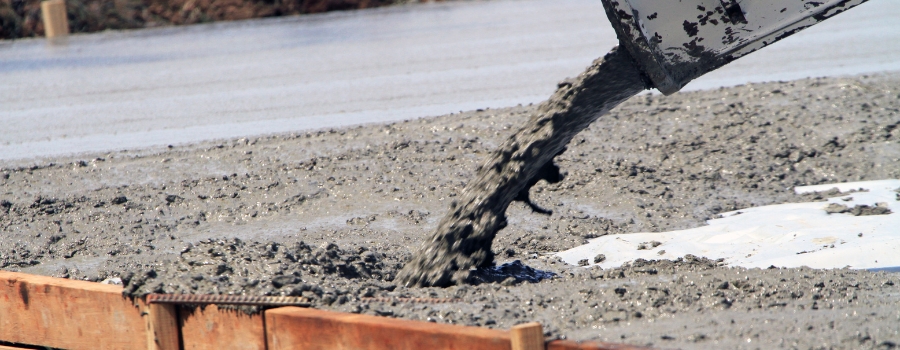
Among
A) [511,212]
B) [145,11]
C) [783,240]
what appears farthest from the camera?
[145,11]

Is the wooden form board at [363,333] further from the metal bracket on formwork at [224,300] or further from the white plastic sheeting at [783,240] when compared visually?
the white plastic sheeting at [783,240]

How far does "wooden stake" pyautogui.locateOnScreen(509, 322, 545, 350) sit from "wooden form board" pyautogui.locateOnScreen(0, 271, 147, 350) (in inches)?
68.7

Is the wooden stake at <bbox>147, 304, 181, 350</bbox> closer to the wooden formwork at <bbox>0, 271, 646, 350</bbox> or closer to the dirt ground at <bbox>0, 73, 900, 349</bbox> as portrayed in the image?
the wooden formwork at <bbox>0, 271, 646, 350</bbox>

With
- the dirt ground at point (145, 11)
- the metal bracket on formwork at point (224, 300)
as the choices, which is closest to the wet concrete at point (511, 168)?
the metal bracket on formwork at point (224, 300)

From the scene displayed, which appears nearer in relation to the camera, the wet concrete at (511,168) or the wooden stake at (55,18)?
the wet concrete at (511,168)

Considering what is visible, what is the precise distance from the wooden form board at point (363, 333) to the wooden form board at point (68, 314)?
745mm

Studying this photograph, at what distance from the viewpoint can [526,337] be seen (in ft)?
9.52

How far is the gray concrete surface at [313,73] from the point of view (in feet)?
27.6

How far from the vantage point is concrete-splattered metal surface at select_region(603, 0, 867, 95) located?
425cm

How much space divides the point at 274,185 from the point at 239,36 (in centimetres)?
937

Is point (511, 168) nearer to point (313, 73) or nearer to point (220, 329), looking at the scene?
point (220, 329)

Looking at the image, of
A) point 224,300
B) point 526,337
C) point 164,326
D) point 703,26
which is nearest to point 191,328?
point 164,326

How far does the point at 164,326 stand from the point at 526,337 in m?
1.62

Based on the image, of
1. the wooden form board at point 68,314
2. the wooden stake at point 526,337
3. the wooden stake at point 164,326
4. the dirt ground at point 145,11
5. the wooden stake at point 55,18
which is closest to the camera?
the wooden stake at point 526,337
